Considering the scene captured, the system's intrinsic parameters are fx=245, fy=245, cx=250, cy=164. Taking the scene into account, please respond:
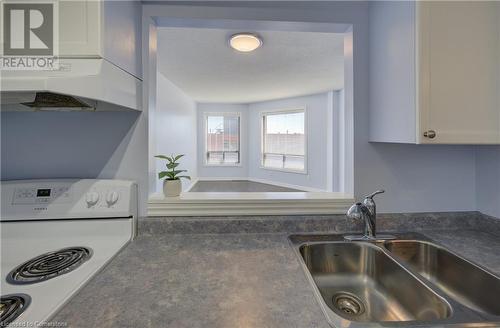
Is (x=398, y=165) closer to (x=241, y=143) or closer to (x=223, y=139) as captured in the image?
(x=241, y=143)

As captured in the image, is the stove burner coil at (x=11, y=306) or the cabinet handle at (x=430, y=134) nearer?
the stove burner coil at (x=11, y=306)

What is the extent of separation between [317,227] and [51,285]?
44.8 inches

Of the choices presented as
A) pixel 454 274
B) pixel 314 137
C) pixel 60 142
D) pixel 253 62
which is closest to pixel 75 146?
pixel 60 142

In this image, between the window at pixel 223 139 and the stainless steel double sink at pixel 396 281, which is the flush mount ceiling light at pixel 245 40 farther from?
the window at pixel 223 139

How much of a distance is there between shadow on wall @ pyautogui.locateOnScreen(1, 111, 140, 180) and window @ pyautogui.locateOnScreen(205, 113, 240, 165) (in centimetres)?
603

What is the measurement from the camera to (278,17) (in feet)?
4.37

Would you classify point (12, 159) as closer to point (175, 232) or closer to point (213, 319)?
point (175, 232)

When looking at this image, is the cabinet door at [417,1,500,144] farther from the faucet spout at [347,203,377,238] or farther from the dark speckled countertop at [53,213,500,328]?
the dark speckled countertop at [53,213,500,328]

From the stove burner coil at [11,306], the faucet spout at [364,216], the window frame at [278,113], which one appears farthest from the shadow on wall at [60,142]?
the window frame at [278,113]

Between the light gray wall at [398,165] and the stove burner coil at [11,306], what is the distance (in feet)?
4.69

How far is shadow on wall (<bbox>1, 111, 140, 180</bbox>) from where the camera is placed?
1.25 meters

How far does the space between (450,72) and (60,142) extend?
185 centimetres

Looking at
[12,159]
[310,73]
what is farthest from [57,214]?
[310,73]

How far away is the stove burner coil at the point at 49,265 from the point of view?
834 mm
